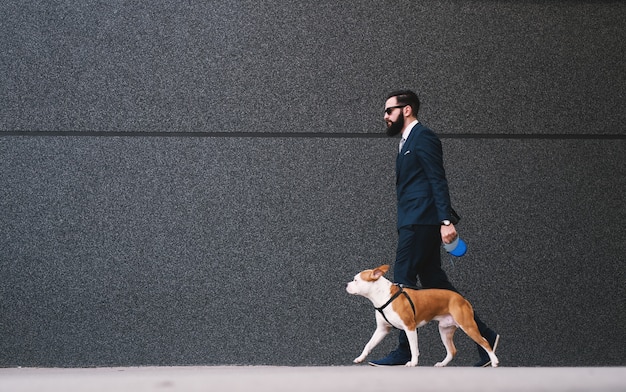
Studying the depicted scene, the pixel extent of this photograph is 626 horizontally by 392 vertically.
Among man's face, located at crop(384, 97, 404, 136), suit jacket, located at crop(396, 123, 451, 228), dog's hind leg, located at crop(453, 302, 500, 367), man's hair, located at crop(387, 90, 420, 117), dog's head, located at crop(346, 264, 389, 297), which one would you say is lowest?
dog's hind leg, located at crop(453, 302, 500, 367)

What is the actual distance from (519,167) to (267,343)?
130cm

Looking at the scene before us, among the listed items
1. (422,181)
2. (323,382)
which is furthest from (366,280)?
(323,382)

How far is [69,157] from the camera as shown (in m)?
2.96

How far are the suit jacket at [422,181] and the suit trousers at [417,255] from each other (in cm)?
3

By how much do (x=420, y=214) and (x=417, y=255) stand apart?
0.44 ft

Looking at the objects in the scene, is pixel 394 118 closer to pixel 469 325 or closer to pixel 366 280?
pixel 366 280

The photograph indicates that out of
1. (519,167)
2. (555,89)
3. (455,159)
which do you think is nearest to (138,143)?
(455,159)

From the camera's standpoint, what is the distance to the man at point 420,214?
89.1 inches

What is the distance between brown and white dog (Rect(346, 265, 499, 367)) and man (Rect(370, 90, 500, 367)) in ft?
0.34

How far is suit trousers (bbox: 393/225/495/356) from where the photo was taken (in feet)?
7.48

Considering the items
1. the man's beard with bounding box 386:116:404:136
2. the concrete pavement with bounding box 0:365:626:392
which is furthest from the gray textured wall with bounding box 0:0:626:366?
the concrete pavement with bounding box 0:365:626:392

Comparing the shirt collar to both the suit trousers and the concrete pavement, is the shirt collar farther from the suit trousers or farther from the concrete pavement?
the concrete pavement

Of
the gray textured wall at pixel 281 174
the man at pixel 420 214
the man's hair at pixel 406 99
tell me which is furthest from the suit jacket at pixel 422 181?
the gray textured wall at pixel 281 174

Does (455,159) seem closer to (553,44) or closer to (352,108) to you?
(352,108)
